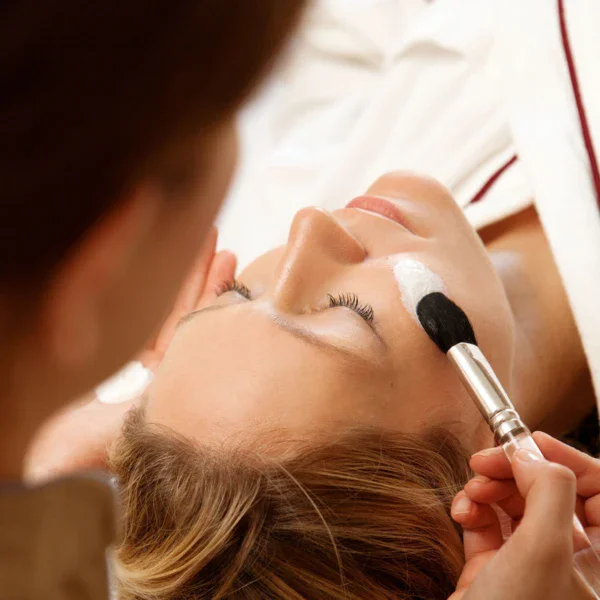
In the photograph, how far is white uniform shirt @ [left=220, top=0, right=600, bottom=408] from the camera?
869 millimetres

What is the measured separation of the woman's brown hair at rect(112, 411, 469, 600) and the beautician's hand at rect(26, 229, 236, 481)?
179mm

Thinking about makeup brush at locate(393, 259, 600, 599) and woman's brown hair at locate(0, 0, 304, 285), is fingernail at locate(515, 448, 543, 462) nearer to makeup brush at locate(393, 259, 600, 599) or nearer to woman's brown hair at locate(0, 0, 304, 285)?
makeup brush at locate(393, 259, 600, 599)

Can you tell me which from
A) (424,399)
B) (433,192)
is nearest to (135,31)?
(424,399)

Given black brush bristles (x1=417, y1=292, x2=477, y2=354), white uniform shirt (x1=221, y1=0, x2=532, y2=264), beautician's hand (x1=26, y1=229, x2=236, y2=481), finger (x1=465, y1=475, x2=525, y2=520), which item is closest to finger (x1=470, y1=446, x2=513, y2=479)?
finger (x1=465, y1=475, x2=525, y2=520)

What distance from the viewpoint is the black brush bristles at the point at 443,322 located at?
0.64 m

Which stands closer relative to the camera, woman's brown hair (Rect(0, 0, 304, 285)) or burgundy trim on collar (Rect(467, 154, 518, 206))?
woman's brown hair (Rect(0, 0, 304, 285))

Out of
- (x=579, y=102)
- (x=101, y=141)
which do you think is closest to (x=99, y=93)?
(x=101, y=141)

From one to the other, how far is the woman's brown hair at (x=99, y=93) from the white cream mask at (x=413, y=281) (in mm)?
455

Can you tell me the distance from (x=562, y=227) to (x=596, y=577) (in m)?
0.44

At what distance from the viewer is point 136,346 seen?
0.29 m

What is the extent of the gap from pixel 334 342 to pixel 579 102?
501 millimetres

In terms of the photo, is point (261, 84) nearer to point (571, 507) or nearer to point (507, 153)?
point (571, 507)

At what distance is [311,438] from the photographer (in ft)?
2.02

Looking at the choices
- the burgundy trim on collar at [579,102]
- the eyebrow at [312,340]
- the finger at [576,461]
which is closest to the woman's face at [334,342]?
the eyebrow at [312,340]
